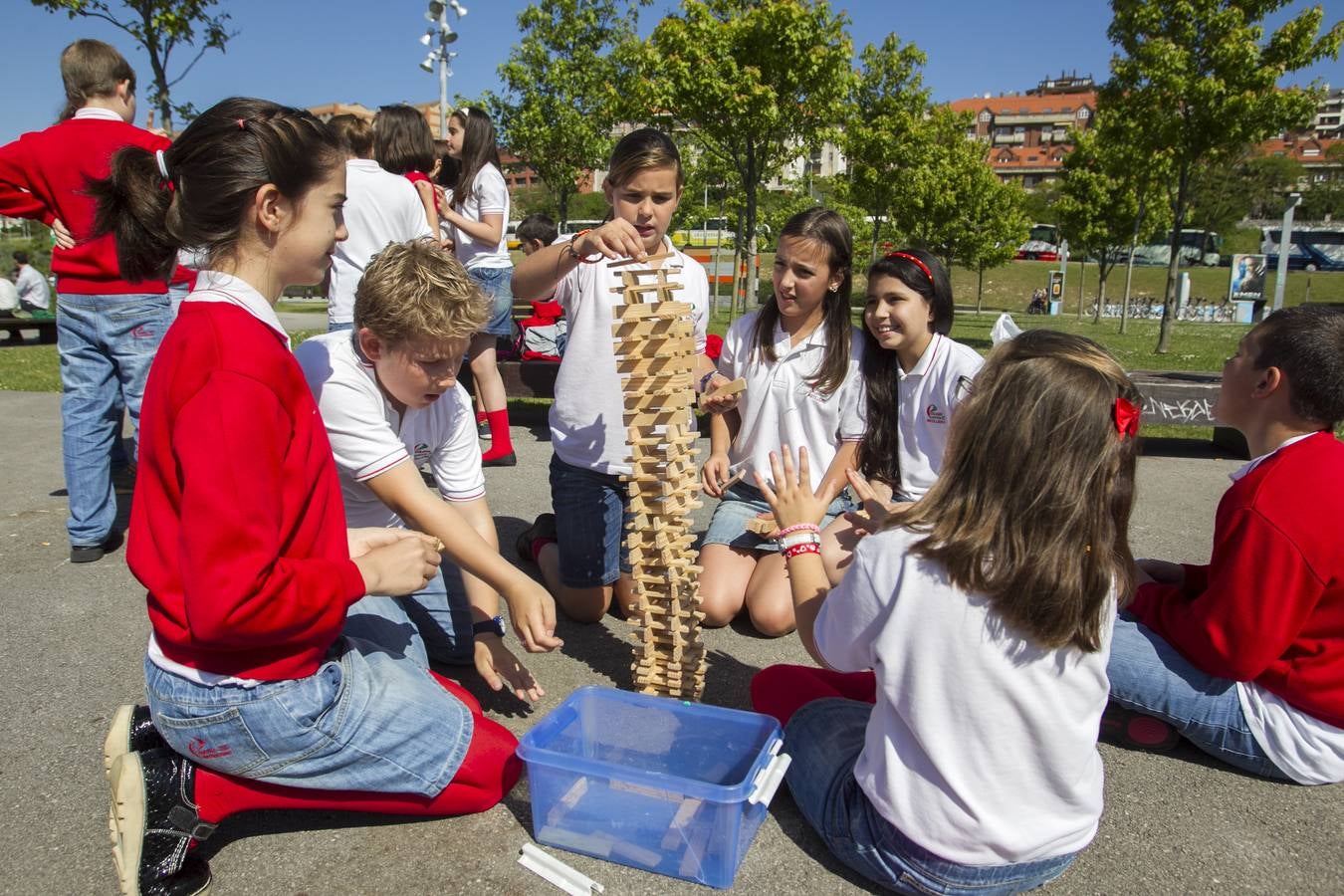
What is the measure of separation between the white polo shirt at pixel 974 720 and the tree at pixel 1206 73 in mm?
13632

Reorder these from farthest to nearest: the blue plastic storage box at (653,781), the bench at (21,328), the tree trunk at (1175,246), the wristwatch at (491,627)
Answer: the tree trunk at (1175,246), the bench at (21,328), the wristwatch at (491,627), the blue plastic storage box at (653,781)

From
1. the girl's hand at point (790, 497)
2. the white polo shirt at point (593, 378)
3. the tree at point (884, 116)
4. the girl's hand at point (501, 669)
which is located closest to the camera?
the girl's hand at point (790, 497)

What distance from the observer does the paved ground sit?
206cm

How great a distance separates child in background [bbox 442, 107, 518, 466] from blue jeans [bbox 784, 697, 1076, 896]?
13.0ft

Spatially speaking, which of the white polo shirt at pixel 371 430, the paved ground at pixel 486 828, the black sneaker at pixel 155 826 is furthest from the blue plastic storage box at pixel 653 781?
the white polo shirt at pixel 371 430

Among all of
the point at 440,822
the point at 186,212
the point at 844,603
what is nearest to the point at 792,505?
the point at 844,603

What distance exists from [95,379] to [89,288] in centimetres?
43

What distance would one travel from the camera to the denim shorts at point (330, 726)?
74.6 inches

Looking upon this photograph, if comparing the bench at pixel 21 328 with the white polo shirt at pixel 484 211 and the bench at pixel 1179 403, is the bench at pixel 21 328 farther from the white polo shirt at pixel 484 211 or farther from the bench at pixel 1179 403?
the bench at pixel 1179 403

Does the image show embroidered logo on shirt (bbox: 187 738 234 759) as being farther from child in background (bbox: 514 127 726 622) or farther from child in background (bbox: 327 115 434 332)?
child in background (bbox: 327 115 434 332)

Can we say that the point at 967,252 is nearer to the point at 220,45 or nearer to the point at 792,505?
the point at 220,45

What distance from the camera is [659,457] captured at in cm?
251

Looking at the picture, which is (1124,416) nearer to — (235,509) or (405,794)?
(235,509)

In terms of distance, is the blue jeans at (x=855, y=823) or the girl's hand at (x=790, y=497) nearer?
the blue jeans at (x=855, y=823)
